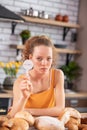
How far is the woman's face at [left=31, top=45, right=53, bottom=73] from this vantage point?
1493 millimetres

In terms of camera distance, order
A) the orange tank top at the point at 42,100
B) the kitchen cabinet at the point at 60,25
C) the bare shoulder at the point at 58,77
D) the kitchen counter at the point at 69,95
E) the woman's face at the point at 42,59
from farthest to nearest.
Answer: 1. the kitchen cabinet at the point at 60,25
2. the kitchen counter at the point at 69,95
3. the bare shoulder at the point at 58,77
4. the orange tank top at the point at 42,100
5. the woman's face at the point at 42,59

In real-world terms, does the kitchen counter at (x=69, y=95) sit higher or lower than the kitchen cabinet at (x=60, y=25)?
lower

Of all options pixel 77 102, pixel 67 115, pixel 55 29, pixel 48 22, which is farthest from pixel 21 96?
pixel 55 29

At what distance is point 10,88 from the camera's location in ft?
12.1

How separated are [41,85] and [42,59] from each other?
41cm

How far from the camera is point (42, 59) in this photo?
59.2 inches

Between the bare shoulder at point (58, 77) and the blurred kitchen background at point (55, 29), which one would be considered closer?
the bare shoulder at point (58, 77)

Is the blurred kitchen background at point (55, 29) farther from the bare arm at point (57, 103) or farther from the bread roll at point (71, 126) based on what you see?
the bread roll at point (71, 126)

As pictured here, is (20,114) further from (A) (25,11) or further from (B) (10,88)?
(A) (25,11)

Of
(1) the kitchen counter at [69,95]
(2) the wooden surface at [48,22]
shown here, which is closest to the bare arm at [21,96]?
(1) the kitchen counter at [69,95]

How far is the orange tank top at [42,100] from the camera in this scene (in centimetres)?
178

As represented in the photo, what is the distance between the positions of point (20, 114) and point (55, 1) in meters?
3.24

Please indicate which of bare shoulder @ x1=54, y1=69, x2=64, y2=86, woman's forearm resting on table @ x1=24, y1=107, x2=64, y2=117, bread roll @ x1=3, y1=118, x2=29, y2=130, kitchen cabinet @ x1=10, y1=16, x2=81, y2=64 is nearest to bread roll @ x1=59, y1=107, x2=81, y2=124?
bread roll @ x1=3, y1=118, x2=29, y2=130

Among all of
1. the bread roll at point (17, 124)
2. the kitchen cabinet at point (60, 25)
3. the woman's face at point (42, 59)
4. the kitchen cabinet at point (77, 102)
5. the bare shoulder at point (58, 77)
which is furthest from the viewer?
the kitchen cabinet at point (60, 25)
